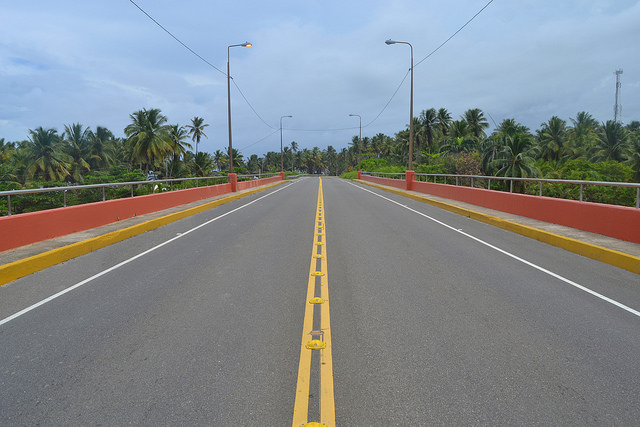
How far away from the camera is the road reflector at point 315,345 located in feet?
12.9

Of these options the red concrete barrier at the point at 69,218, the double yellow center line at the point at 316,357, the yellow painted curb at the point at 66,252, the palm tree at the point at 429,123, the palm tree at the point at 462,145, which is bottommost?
the double yellow center line at the point at 316,357

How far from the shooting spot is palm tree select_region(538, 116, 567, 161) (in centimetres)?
6950

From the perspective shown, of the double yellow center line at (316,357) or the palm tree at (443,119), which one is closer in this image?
the double yellow center line at (316,357)

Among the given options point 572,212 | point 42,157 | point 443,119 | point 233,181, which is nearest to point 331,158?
point 443,119

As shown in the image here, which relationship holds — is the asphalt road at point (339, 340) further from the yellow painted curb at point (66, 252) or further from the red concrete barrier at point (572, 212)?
the red concrete barrier at point (572, 212)

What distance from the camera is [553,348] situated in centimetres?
394

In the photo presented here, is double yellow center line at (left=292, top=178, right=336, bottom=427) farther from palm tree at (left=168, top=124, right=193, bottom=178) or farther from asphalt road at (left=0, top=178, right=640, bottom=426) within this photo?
palm tree at (left=168, top=124, right=193, bottom=178)

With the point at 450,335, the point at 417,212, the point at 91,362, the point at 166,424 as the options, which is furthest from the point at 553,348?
the point at 417,212

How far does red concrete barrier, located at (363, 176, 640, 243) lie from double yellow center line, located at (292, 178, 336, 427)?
651cm

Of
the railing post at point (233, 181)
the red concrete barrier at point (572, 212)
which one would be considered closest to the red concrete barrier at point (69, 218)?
the railing post at point (233, 181)

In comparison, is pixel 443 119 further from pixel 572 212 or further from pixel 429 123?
pixel 572 212

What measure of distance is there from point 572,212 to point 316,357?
9109 mm

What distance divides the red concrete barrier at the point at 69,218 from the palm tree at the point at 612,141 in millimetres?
63638

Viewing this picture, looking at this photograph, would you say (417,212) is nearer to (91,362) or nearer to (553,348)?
(553,348)
